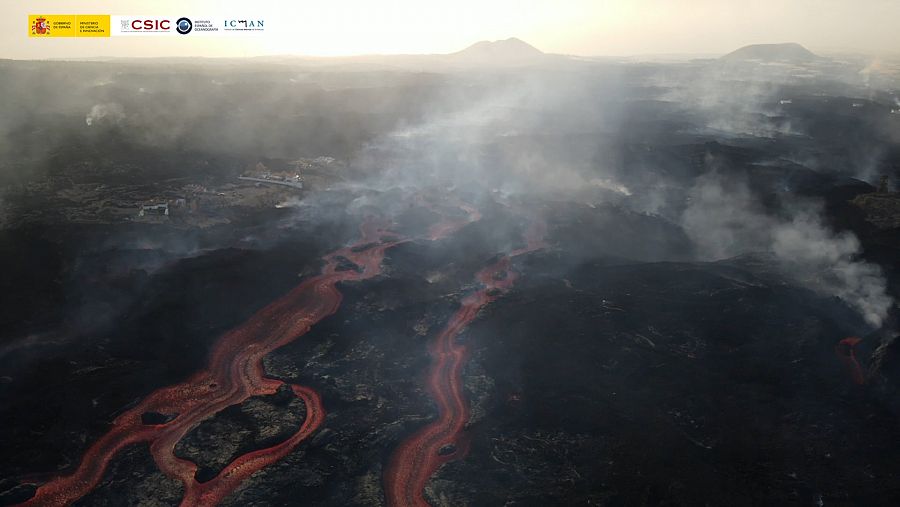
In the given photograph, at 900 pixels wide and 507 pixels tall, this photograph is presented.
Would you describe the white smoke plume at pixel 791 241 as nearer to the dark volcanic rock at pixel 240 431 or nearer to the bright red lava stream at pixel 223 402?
the bright red lava stream at pixel 223 402

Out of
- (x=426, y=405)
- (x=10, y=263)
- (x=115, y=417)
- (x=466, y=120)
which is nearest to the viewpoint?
(x=115, y=417)

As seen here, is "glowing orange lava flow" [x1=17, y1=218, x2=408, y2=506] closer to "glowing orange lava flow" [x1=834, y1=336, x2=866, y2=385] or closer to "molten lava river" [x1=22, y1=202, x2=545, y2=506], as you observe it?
"molten lava river" [x1=22, y1=202, x2=545, y2=506]

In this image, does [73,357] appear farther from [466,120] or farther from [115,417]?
[466,120]

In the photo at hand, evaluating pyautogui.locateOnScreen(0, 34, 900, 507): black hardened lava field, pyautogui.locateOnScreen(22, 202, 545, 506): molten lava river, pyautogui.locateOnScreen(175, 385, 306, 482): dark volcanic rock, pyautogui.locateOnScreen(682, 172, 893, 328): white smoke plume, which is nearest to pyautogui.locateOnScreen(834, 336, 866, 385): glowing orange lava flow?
pyautogui.locateOnScreen(0, 34, 900, 507): black hardened lava field

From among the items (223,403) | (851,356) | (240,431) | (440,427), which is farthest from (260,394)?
(851,356)

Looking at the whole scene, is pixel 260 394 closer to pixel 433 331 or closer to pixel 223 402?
pixel 223 402

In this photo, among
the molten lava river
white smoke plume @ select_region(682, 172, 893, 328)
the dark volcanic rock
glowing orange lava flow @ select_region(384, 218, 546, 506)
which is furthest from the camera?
white smoke plume @ select_region(682, 172, 893, 328)

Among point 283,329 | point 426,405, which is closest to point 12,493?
point 283,329
